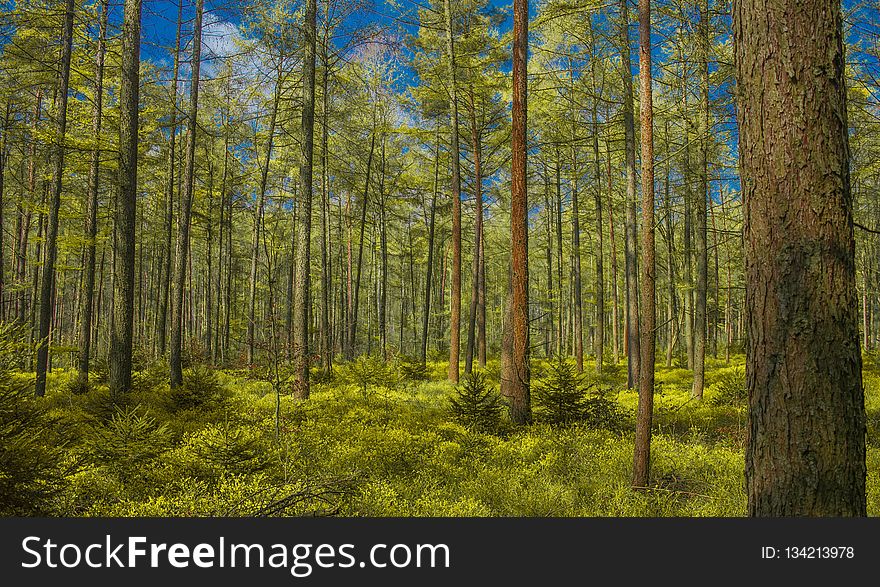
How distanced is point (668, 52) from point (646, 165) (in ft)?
38.6

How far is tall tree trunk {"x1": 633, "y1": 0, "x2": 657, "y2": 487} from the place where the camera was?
223 inches

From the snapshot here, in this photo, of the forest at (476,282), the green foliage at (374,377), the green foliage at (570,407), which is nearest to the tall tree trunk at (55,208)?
the forest at (476,282)

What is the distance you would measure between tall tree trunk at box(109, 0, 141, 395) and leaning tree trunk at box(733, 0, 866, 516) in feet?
31.6

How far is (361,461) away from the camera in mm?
6434

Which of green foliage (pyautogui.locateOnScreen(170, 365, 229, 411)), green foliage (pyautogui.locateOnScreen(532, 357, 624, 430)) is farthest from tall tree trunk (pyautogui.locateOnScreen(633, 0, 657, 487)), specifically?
green foliage (pyautogui.locateOnScreen(170, 365, 229, 411))

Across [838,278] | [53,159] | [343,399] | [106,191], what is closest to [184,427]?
[343,399]

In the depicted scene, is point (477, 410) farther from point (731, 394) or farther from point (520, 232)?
point (731, 394)

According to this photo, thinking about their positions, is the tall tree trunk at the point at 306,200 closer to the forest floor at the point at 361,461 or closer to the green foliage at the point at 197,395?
the forest floor at the point at 361,461

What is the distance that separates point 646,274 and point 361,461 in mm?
4687

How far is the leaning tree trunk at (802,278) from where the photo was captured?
91.9 inches

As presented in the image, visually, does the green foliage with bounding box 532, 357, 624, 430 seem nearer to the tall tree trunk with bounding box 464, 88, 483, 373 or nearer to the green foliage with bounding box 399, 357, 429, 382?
the tall tree trunk with bounding box 464, 88, 483, 373

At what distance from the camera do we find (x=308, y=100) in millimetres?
10867

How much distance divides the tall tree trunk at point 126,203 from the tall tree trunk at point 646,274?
887cm

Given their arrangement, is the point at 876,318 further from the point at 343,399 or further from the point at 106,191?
the point at 106,191
